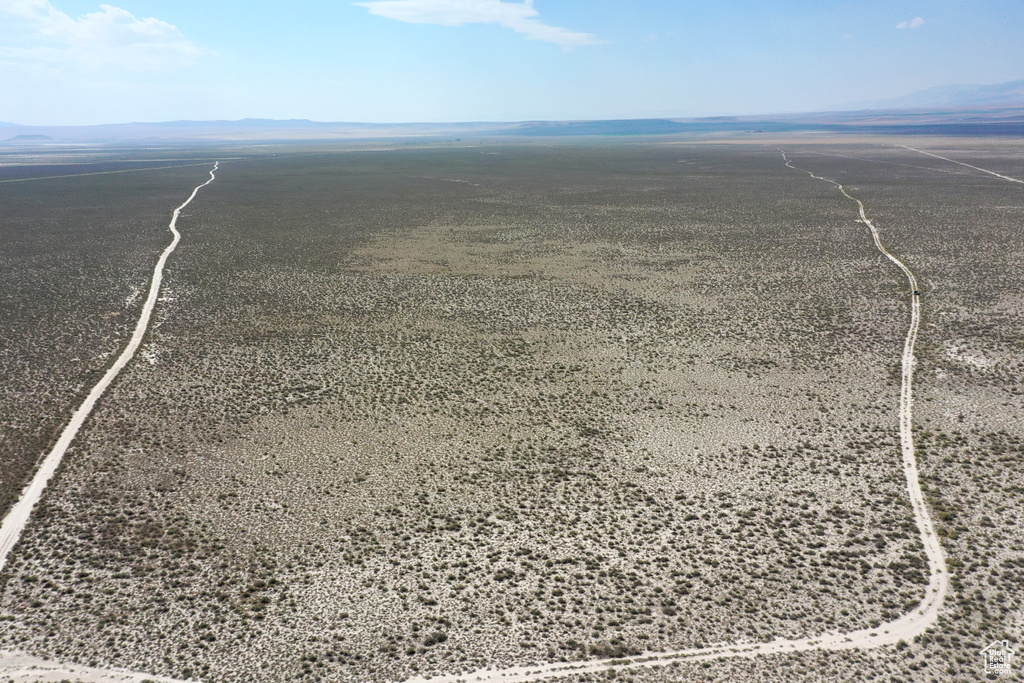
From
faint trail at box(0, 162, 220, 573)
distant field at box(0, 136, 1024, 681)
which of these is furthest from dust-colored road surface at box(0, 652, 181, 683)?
faint trail at box(0, 162, 220, 573)

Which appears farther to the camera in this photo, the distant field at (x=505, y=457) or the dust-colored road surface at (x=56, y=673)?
the distant field at (x=505, y=457)

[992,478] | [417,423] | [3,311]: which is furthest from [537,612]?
[3,311]

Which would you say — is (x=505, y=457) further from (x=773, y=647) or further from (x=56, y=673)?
(x=56, y=673)

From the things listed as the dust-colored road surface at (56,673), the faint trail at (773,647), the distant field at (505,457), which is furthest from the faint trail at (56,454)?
the faint trail at (773,647)

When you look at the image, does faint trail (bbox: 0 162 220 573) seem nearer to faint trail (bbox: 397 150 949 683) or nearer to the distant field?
the distant field

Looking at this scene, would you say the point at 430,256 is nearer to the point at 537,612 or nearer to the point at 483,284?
the point at 483,284

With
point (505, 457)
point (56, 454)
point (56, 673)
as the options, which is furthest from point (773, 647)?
point (56, 454)

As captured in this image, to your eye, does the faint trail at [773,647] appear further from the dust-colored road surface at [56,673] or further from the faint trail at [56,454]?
the faint trail at [56,454]

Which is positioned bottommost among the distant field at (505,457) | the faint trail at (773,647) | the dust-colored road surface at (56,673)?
the faint trail at (773,647)
